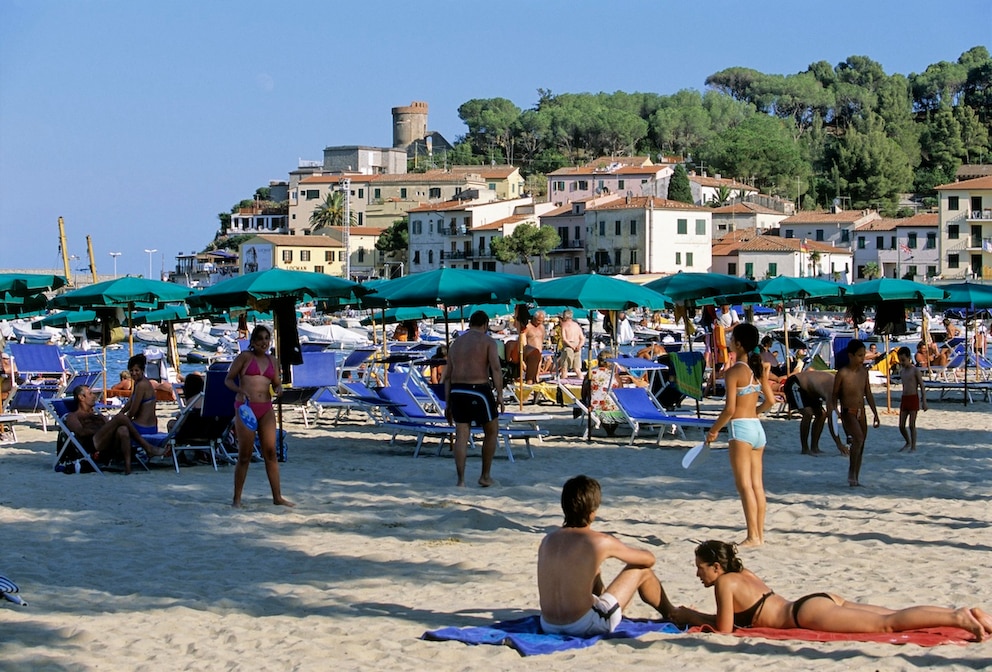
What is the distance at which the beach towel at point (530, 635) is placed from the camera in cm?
572

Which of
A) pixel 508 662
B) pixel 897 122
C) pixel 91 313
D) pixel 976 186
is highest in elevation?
pixel 897 122

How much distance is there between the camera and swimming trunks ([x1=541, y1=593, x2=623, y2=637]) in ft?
19.1

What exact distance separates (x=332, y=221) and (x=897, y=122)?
64372 millimetres

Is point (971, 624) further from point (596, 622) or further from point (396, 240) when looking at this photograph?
point (396, 240)

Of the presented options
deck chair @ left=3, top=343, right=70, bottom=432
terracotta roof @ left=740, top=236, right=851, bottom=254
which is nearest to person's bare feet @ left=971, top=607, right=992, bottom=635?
deck chair @ left=3, top=343, right=70, bottom=432

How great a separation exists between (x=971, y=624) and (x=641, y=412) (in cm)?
851

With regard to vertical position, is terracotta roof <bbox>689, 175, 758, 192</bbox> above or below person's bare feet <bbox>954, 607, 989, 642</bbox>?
above

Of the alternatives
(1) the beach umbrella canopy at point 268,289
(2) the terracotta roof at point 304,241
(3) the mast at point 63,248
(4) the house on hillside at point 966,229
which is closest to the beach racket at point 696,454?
(1) the beach umbrella canopy at point 268,289

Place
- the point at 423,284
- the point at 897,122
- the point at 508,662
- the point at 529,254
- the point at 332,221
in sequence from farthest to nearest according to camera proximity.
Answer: the point at 897,122
the point at 332,221
the point at 529,254
the point at 423,284
the point at 508,662

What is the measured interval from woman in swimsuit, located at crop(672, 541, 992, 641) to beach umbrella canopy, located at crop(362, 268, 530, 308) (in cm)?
754

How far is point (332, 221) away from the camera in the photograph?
11206 cm

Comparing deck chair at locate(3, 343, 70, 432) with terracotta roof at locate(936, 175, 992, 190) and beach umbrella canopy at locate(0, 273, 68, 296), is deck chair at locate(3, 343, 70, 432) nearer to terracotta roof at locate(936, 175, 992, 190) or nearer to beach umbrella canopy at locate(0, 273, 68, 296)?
beach umbrella canopy at locate(0, 273, 68, 296)

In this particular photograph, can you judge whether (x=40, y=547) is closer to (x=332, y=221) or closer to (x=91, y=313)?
(x=91, y=313)

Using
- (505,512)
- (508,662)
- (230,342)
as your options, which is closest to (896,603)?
(508,662)
